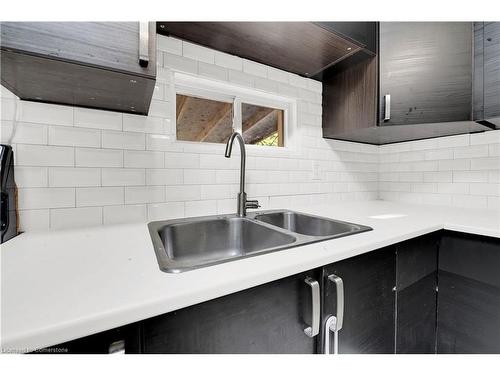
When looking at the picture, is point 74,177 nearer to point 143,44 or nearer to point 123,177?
point 123,177

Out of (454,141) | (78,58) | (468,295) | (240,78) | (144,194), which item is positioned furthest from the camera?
(454,141)

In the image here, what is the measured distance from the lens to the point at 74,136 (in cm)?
93

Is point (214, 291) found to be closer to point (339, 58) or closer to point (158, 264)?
point (158, 264)

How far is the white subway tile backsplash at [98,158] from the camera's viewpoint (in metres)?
0.94

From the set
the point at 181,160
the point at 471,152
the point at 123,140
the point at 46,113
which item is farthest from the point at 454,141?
the point at 46,113

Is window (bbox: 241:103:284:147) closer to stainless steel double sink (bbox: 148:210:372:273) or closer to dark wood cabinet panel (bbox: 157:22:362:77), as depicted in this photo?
dark wood cabinet panel (bbox: 157:22:362:77)

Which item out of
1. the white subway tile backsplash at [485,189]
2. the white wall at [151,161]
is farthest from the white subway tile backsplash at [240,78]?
the white subway tile backsplash at [485,189]

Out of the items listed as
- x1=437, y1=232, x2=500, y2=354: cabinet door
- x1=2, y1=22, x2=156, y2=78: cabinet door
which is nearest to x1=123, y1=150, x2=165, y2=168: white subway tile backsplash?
x1=2, y1=22, x2=156, y2=78: cabinet door

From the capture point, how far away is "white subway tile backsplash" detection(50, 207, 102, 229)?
0.90m

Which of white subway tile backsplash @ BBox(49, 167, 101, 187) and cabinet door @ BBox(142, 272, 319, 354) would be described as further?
white subway tile backsplash @ BBox(49, 167, 101, 187)

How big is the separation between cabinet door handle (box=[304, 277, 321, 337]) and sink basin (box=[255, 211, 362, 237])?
0.43 m

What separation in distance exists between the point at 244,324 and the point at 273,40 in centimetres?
121
